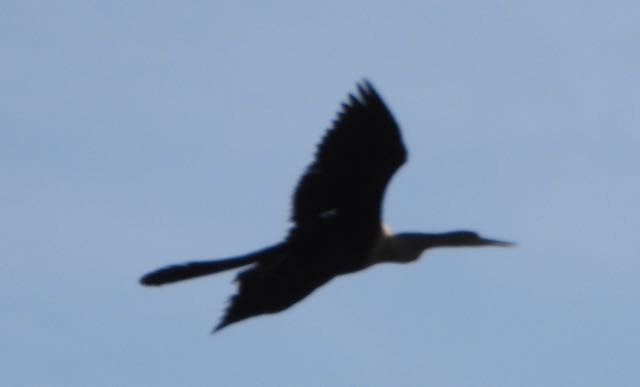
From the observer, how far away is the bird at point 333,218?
35.8 metres

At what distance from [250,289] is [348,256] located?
61 centimetres

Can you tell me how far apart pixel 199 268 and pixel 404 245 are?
120 cm

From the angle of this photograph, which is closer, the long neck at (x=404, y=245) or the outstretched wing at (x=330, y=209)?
the outstretched wing at (x=330, y=209)

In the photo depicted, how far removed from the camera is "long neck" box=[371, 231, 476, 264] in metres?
36.3

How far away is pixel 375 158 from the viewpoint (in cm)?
3594

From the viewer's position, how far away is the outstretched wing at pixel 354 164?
35781 millimetres

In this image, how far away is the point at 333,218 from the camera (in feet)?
119

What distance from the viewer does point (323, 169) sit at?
35.9 m

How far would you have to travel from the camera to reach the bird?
35812mm

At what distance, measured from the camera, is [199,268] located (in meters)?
36.4

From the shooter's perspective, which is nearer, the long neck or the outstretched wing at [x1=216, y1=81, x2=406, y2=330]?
the outstretched wing at [x1=216, y1=81, x2=406, y2=330]

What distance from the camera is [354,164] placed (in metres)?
36.0

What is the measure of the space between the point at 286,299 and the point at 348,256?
0.46 m

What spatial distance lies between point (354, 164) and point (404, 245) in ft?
2.45
